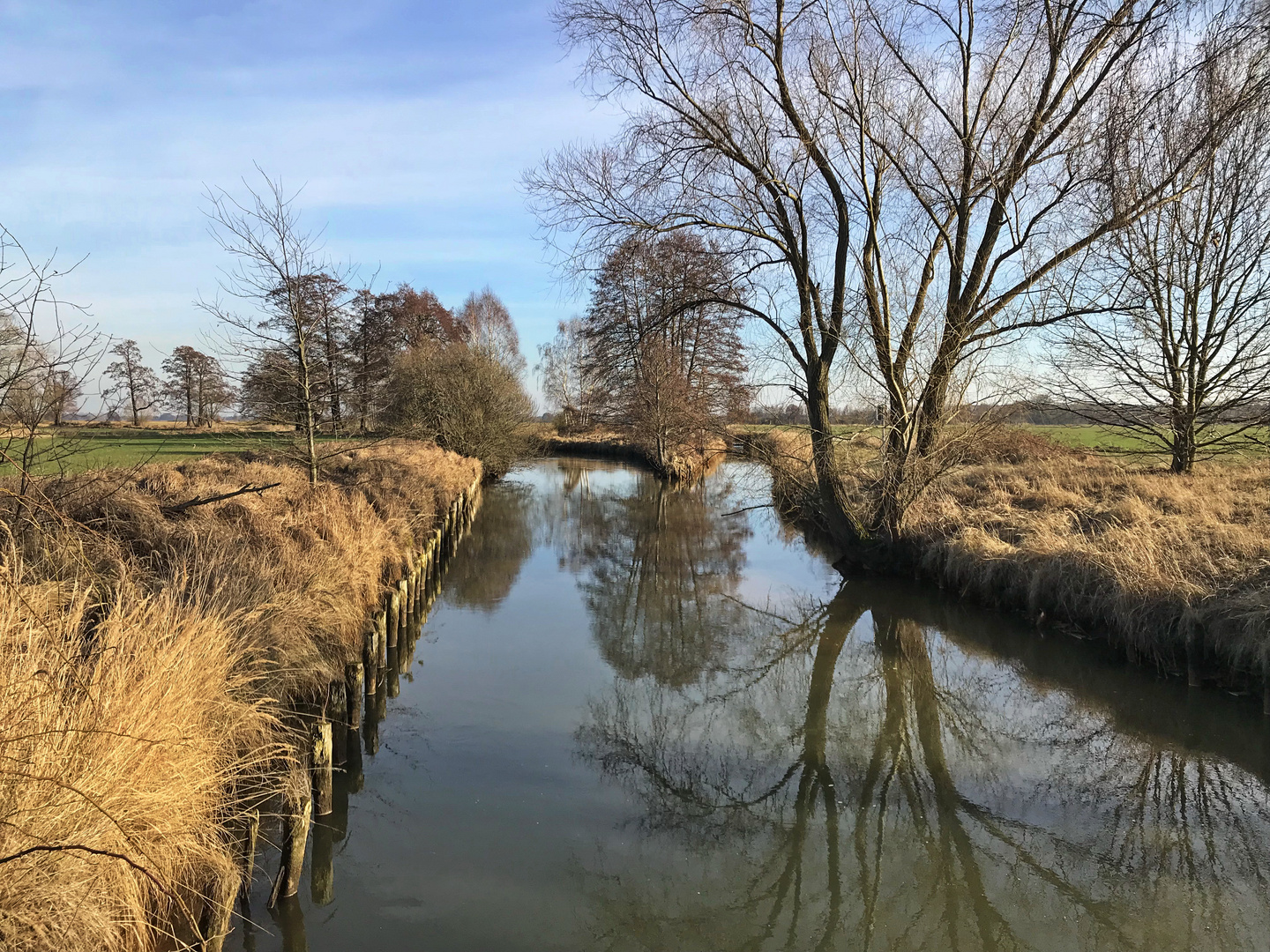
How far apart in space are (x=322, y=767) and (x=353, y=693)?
1348 mm

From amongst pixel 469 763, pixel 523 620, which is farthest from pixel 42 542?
pixel 523 620

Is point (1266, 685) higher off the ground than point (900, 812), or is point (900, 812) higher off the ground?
point (1266, 685)

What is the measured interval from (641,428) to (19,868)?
25987mm

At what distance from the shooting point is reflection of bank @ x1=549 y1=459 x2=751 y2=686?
859cm

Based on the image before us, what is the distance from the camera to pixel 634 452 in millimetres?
36312

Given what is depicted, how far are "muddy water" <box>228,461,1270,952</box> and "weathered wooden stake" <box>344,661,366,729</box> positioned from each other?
30 cm

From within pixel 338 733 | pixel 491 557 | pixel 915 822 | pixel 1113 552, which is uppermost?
pixel 1113 552

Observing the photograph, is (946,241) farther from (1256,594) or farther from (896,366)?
(1256,594)

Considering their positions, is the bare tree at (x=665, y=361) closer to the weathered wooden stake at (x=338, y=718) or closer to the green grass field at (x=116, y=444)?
the green grass field at (x=116, y=444)

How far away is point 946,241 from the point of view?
412 inches

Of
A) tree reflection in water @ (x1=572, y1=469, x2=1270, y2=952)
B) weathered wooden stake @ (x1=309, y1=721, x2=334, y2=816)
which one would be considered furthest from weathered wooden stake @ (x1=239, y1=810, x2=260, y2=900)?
tree reflection in water @ (x1=572, y1=469, x2=1270, y2=952)

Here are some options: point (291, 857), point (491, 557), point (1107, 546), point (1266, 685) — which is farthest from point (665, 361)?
point (291, 857)

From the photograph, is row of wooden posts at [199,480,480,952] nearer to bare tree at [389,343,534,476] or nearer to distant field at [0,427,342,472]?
distant field at [0,427,342,472]

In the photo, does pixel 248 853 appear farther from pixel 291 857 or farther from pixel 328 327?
pixel 328 327
